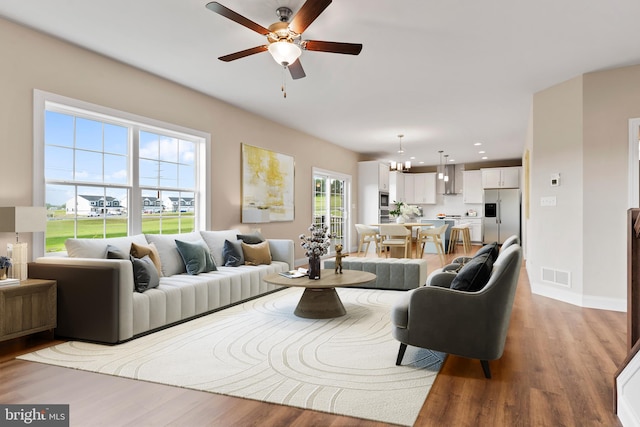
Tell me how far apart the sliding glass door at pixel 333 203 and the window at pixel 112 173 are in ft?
12.0

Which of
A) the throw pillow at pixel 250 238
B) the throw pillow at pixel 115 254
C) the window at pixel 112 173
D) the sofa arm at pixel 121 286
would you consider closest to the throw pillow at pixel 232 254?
the throw pillow at pixel 250 238

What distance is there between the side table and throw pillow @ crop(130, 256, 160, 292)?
62 cm

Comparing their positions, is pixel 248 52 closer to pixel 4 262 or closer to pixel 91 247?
pixel 91 247

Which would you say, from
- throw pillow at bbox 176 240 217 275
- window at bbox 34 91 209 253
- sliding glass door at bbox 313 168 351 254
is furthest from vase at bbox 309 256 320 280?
sliding glass door at bbox 313 168 351 254

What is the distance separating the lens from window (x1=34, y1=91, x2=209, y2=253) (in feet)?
12.8

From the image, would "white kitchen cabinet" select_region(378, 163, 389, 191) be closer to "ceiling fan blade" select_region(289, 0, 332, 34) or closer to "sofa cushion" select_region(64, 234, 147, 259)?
"sofa cushion" select_region(64, 234, 147, 259)

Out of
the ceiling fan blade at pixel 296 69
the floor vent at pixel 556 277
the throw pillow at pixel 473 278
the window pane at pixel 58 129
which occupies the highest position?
the ceiling fan blade at pixel 296 69

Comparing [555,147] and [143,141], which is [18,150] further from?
[555,147]

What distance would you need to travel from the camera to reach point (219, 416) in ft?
6.95

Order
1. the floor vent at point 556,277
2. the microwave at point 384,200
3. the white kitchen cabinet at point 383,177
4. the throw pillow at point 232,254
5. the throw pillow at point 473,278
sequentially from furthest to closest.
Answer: the microwave at point 384,200 → the white kitchen cabinet at point 383,177 → the throw pillow at point 232,254 → the floor vent at point 556,277 → the throw pillow at point 473,278

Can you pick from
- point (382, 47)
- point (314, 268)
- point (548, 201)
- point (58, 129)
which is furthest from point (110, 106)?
point (548, 201)

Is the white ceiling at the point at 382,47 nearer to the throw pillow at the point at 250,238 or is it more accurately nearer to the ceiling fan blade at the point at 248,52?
the ceiling fan blade at the point at 248,52

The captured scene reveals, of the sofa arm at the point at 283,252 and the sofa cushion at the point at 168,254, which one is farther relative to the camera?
the sofa arm at the point at 283,252

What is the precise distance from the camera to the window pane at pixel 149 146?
15.8ft
